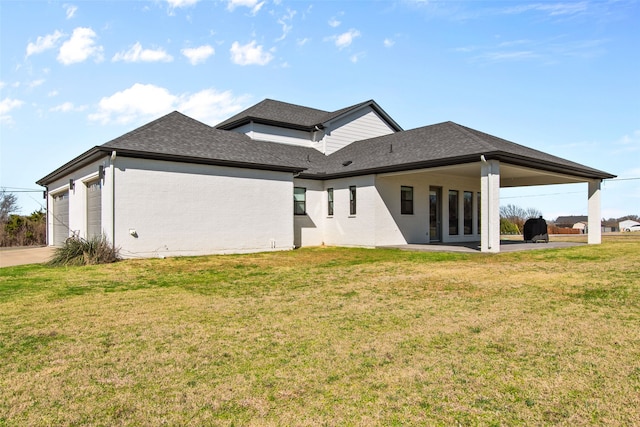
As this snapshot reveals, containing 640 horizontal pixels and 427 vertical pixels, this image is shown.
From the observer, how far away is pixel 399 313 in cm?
595

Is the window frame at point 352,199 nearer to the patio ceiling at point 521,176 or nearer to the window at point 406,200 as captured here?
the patio ceiling at point 521,176

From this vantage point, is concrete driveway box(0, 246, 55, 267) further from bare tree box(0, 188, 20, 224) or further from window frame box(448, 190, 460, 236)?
bare tree box(0, 188, 20, 224)

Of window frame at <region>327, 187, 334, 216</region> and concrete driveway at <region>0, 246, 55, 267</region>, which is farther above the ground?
window frame at <region>327, 187, 334, 216</region>

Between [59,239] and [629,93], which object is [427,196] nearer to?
[629,93]

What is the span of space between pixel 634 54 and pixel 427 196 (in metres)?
9.11

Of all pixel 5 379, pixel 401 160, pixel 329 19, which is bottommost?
pixel 5 379

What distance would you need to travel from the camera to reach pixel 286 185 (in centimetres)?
1747

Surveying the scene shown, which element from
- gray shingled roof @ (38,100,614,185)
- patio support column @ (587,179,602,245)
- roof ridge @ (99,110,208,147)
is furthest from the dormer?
patio support column @ (587,179,602,245)

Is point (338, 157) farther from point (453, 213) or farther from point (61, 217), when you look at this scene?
point (61, 217)

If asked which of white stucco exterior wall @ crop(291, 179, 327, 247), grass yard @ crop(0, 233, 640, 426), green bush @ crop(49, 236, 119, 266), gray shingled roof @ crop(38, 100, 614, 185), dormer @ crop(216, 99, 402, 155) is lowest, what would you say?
grass yard @ crop(0, 233, 640, 426)

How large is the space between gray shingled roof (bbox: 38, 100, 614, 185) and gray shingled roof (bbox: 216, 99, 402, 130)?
6.91 ft

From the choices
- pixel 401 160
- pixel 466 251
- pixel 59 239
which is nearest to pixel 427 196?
pixel 401 160

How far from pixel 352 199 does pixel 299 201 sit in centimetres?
253

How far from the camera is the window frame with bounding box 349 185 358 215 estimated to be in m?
18.6
